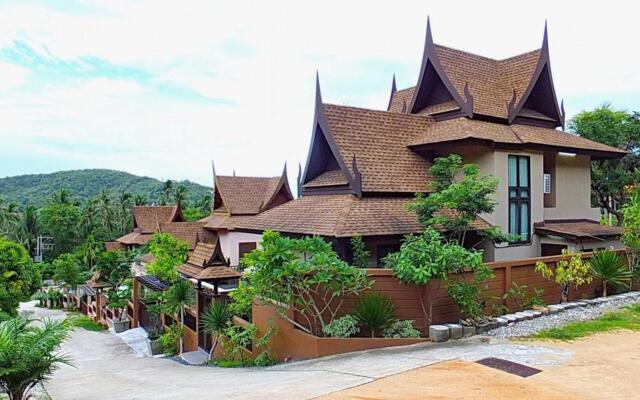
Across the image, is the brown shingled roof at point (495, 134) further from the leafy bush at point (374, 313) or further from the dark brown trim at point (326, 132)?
the leafy bush at point (374, 313)

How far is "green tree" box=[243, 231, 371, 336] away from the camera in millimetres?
8281

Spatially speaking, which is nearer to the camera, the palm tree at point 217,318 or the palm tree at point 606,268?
the palm tree at point 217,318

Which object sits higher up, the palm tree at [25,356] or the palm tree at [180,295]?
the palm tree at [25,356]

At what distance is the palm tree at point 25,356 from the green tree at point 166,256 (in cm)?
866

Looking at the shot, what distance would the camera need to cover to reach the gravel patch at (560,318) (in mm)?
8719

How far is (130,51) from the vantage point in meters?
17.4

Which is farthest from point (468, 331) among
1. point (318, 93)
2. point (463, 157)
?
point (318, 93)

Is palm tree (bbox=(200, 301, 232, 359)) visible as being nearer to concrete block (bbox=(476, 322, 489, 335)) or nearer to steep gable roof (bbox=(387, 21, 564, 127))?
concrete block (bbox=(476, 322, 489, 335))

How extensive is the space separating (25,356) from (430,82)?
12.9 m

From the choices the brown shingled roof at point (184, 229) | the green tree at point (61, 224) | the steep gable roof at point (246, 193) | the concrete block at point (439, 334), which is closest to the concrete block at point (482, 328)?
the concrete block at point (439, 334)

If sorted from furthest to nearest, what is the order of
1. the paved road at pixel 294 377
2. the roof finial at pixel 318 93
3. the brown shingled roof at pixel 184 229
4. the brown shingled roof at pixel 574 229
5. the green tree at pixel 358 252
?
the brown shingled roof at pixel 184 229, the brown shingled roof at pixel 574 229, the roof finial at pixel 318 93, the green tree at pixel 358 252, the paved road at pixel 294 377

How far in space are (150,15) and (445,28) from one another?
33.3 feet

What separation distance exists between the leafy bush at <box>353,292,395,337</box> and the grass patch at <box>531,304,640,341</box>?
265cm

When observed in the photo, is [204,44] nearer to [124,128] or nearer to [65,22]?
[65,22]
